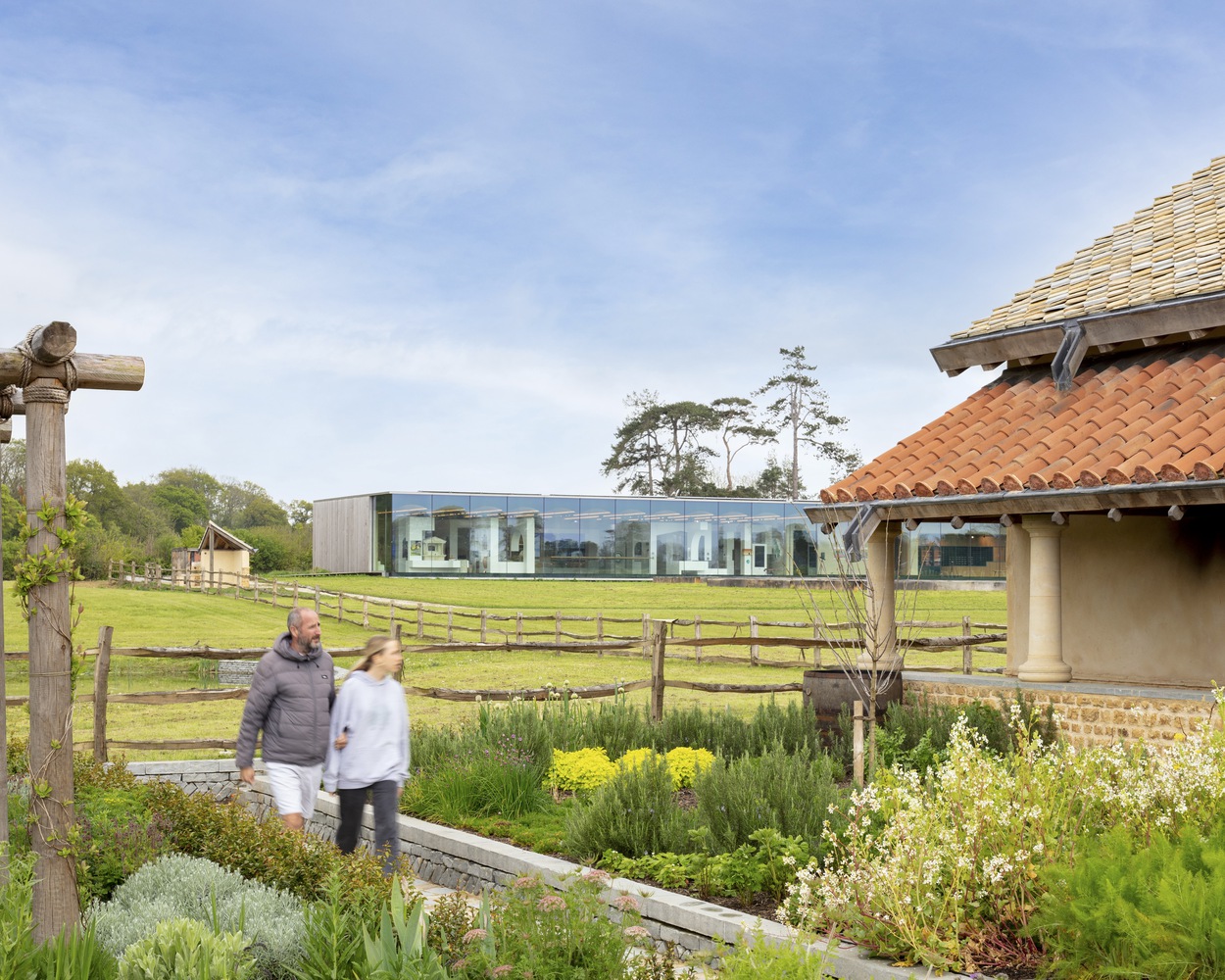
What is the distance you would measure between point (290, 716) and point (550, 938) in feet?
9.54

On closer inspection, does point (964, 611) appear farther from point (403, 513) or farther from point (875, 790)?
point (875, 790)

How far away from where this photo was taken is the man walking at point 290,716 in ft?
22.0

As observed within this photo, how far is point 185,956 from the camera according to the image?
13.2 ft

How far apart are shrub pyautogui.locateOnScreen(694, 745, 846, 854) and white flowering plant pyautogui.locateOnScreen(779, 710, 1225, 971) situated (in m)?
1.06

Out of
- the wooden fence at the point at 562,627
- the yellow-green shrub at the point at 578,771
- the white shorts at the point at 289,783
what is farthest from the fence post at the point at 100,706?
the wooden fence at the point at 562,627

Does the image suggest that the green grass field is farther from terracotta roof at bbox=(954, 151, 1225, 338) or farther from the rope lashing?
terracotta roof at bbox=(954, 151, 1225, 338)

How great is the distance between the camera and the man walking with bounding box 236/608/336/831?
671cm

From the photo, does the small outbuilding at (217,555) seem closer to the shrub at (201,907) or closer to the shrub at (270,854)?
the shrub at (270,854)

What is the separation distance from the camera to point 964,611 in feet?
119

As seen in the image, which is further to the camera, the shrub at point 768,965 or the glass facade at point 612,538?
the glass facade at point 612,538

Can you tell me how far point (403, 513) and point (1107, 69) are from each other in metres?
40.1

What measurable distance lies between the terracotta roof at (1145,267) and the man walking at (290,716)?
25.7 ft

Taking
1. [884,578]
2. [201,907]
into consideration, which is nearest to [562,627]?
[884,578]

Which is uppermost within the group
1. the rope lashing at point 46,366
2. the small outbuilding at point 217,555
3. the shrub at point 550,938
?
the rope lashing at point 46,366
